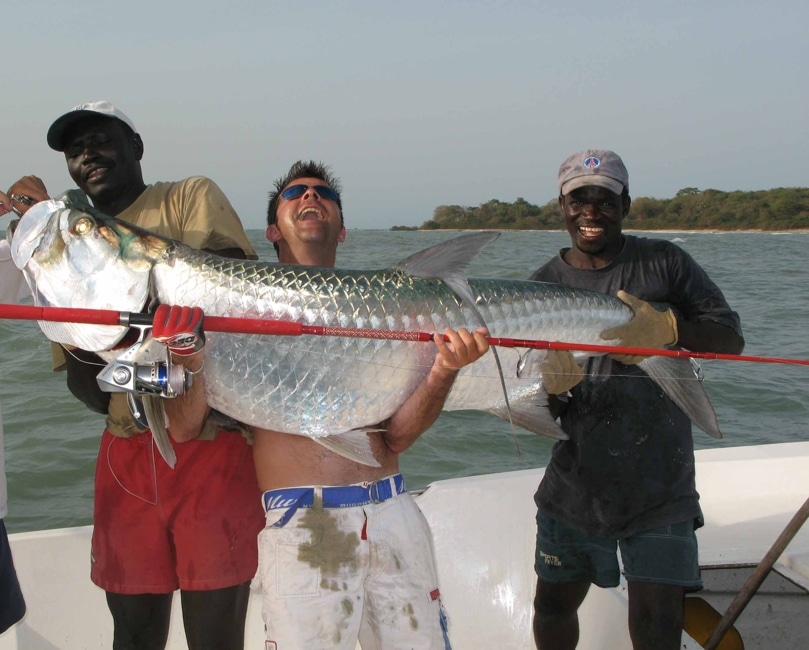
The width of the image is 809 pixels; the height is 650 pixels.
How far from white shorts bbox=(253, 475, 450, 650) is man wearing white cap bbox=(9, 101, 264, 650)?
331 mm

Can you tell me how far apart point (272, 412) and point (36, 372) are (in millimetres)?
9440

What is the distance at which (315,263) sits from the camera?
9.74 ft

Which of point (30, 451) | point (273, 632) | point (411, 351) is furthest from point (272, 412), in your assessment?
point (30, 451)

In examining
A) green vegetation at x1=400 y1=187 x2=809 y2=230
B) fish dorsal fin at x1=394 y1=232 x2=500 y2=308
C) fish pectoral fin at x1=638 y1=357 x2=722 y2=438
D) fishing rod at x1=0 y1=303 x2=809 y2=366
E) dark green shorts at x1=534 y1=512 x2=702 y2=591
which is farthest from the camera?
green vegetation at x1=400 y1=187 x2=809 y2=230

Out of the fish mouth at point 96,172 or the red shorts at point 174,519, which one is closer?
the red shorts at point 174,519

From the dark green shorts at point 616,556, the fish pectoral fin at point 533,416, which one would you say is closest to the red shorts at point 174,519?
the fish pectoral fin at point 533,416

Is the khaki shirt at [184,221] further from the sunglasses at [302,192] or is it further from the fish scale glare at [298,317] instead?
the fish scale glare at [298,317]

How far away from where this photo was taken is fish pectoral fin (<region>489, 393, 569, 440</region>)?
2854mm

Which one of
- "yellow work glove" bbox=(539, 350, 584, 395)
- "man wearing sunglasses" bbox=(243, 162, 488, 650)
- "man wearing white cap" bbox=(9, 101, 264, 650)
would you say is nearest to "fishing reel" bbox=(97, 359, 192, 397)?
"man wearing white cap" bbox=(9, 101, 264, 650)

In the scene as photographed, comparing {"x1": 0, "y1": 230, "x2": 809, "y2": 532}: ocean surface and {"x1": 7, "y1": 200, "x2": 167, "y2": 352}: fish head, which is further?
{"x1": 0, "y1": 230, "x2": 809, "y2": 532}: ocean surface

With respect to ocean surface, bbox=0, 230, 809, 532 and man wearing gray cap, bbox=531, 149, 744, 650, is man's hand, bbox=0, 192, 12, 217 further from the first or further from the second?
ocean surface, bbox=0, 230, 809, 532

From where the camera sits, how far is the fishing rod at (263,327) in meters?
1.98

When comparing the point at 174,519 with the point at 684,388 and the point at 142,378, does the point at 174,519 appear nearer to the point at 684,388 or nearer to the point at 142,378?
the point at 142,378

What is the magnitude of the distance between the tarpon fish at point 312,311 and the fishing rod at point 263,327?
0.11m
